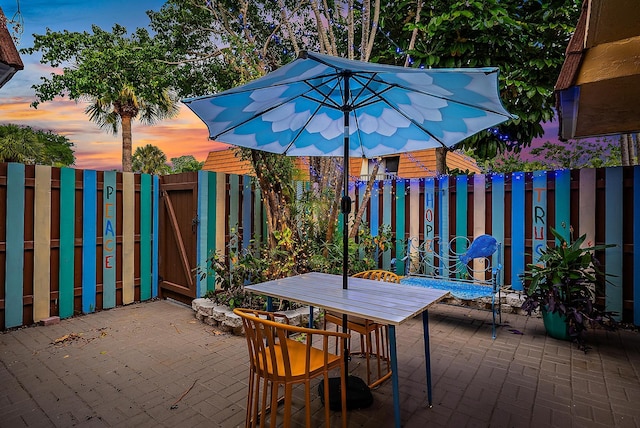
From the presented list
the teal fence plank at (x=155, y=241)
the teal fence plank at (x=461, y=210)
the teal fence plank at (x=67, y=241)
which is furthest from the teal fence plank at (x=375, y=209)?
the teal fence plank at (x=67, y=241)

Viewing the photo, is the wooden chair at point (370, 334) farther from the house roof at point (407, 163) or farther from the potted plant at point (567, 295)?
the house roof at point (407, 163)

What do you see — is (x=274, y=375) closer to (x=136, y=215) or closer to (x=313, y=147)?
(x=313, y=147)

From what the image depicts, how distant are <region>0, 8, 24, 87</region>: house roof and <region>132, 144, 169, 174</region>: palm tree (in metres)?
23.9

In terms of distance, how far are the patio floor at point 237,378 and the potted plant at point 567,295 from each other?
0.74 feet

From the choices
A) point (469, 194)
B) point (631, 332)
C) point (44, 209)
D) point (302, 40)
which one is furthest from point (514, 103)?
point (44, 209)

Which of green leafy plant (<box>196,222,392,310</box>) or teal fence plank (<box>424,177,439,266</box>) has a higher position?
teal fence plank (<box>424,177,439,266</box>)

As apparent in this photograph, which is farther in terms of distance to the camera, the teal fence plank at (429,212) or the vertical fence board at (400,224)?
the vertical fence board at (400,224)

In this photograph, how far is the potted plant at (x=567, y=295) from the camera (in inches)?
143

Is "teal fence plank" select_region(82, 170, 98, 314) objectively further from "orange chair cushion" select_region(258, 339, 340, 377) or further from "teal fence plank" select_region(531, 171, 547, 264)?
"teal fence plank" select_region(531, 171, 547, 264)

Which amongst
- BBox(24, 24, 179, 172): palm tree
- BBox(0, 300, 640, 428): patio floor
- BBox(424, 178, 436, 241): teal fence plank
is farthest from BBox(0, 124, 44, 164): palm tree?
BBox(424, 178, 436, 241): teal fence plank

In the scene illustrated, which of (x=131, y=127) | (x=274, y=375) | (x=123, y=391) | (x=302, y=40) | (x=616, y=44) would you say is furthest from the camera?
(x=131, y=127)

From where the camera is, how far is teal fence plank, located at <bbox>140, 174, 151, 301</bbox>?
206 inches

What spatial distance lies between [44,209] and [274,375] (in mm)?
3985

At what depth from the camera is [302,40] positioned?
24.6 feet
